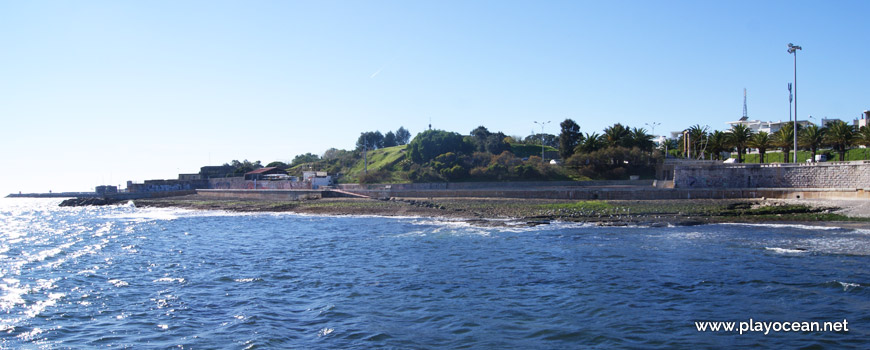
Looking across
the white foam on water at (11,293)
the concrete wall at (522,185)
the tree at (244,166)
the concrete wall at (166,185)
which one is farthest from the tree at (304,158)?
the white foam on water at (11,293)

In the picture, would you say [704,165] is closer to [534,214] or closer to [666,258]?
[534,214]

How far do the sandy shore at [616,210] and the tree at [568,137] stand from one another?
2704 centimetres

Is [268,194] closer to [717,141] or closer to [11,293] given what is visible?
[11,293]

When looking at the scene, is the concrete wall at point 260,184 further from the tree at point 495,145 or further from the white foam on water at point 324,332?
the white foam on water at point 324,332

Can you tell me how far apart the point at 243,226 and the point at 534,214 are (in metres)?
19.5

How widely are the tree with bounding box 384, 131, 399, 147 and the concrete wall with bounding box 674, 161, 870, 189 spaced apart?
77.1 meters

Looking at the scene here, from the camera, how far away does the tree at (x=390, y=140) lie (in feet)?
384

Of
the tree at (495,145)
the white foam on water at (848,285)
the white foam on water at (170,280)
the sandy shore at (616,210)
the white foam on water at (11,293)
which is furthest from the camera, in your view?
the tree at (495,145)

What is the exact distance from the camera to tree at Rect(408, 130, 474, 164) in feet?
251

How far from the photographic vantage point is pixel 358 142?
115062 mm

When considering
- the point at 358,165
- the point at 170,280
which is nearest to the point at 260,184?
the point at 358,165

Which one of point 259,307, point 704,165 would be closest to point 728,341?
point 259,307

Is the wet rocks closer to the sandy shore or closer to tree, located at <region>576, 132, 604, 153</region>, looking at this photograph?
the sandy shore

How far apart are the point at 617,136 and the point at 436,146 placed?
23937mm
